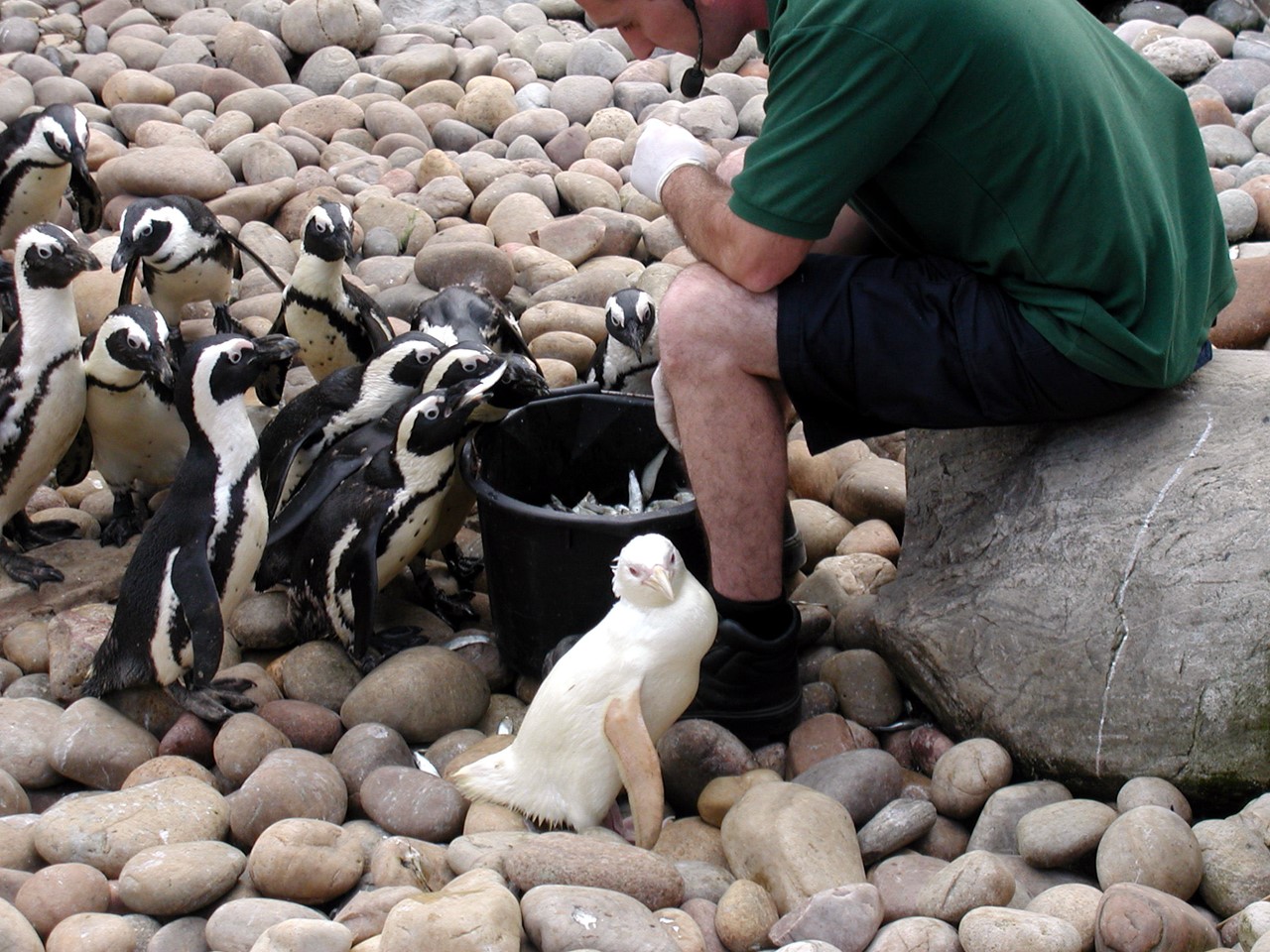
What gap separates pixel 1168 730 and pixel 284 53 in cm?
852

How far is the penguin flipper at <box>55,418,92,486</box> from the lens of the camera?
4.86m

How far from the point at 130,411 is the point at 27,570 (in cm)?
62

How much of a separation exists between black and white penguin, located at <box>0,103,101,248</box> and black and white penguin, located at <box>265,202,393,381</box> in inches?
51.9

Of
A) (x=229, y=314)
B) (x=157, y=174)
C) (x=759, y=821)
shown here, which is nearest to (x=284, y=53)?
(x=157, y=174)

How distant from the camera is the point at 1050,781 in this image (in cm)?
320

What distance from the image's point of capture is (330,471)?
14.0 feet

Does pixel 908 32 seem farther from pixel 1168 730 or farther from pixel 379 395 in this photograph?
pixel 379 395

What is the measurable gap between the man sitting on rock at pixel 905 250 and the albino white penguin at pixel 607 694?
0.26 metres

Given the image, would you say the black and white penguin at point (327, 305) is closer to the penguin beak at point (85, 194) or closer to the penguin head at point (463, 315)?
the penguin head at point (463, 315)

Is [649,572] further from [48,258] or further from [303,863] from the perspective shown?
[48,258]

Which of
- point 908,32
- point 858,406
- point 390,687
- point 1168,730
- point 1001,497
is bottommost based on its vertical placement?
point 390,687

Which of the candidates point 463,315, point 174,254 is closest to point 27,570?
point 174,254

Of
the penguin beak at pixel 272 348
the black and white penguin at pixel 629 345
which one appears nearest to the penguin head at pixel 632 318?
the black and white penguin at pixel 629 345

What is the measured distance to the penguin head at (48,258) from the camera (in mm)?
4488
